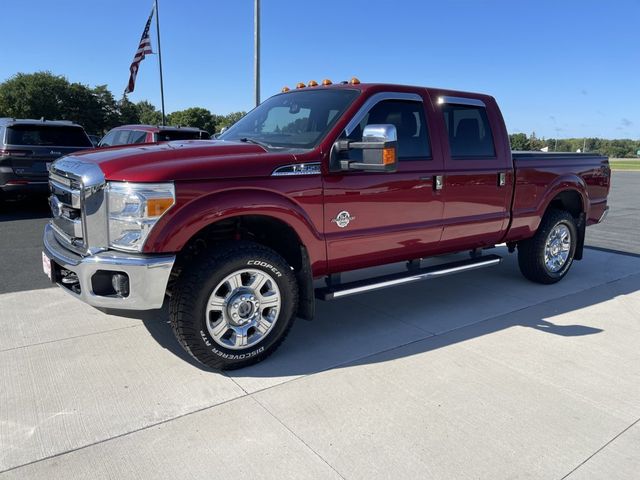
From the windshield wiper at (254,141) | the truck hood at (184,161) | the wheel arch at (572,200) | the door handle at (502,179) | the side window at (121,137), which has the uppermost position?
the side window at (121,137)

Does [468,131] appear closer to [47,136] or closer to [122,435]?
[122,435]

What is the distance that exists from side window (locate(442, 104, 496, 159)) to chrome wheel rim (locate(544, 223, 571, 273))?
141 centimetres

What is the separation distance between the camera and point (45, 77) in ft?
167

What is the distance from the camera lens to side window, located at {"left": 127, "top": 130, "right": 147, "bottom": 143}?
1010cm

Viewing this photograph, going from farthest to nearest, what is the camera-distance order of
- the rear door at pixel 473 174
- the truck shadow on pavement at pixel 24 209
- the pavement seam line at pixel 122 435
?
the truck shadow on pavement at pixel 24 209 < the rear door at pixel 473 174 < the pavement seam line at pixel 122 435

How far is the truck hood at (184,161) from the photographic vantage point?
9.52ft

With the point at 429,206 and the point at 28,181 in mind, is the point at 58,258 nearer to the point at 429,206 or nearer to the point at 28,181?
the point at 429,206

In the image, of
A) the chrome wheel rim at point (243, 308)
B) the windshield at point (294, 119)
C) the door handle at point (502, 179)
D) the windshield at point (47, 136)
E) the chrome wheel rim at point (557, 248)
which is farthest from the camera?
the windshield at point (47, 136)

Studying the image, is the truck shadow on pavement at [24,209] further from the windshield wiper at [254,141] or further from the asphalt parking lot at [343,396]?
the windshield wiper at [254,141]

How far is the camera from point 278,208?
10.7 feet

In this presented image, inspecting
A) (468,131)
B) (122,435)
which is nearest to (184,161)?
(122,435)

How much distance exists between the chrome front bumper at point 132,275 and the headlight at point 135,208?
0.09 meters

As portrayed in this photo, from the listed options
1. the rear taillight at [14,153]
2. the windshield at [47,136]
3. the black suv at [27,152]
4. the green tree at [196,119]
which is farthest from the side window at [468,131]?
the green tree at [196,119]

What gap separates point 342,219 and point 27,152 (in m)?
7.53
